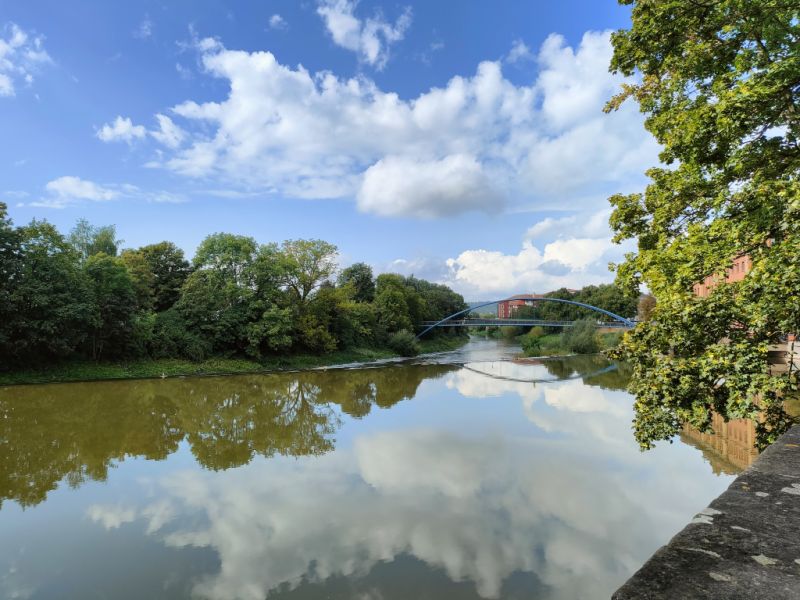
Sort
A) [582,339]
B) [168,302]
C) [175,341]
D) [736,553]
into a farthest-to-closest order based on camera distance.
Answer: [582,339] → [168,302] → [175,341] → [736,553]

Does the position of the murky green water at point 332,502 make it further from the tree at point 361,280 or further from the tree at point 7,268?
the tree at point 361,280

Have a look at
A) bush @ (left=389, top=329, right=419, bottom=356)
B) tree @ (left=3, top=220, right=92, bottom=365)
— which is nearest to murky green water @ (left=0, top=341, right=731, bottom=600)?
tree @ (left=3, top=220, right=92, bottom=365)

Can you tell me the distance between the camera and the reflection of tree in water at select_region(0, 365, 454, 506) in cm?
961

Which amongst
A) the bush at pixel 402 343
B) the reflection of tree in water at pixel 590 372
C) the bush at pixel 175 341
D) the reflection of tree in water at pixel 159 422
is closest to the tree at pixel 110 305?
the bush at pixel 175 341

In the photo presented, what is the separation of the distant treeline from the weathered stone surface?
2458 centimetres

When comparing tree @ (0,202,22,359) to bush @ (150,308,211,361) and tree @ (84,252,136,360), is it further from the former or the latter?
bush @ (150,308,211,361)

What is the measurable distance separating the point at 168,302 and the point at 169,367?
12.1 metres

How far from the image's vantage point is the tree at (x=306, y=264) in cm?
3325

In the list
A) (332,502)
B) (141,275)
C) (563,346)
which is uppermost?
(141,275)

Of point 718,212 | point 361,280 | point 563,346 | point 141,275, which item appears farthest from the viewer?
point 361,280

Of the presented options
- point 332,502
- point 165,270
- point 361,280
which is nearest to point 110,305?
point 165,270

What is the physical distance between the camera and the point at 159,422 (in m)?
13.8

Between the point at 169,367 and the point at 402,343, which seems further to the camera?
the point at 402,343

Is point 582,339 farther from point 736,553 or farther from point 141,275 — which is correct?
point 736,553
